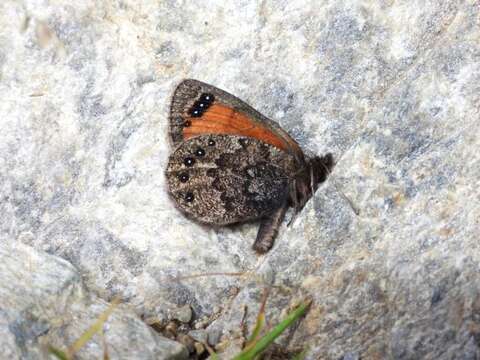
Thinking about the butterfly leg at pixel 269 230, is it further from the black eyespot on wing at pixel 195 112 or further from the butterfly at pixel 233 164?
the black eyespot on wing at pixel 195 112

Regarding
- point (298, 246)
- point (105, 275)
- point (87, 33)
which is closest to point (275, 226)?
point (298, 246)

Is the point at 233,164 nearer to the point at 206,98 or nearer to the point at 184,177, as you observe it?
the point at 184,177

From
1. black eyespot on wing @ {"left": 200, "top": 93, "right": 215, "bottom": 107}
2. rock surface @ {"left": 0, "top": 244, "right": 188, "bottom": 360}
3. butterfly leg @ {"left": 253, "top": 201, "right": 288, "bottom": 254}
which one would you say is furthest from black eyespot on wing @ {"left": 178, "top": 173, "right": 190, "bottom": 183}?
rock surface @ {"left": 0, "top": 244, "right": 188, "bottom": 360}

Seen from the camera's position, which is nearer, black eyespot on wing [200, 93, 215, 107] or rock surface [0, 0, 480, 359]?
rock surface [0, 0, 480, 359]

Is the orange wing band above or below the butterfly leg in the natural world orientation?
above

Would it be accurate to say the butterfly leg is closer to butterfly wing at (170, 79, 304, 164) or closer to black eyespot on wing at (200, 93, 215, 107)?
butterfly wing at (170, 79, 304, 164)

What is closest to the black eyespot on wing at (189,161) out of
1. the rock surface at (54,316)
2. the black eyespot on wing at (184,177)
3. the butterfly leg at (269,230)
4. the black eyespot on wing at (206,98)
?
the black eyespot on wing at (184,177)

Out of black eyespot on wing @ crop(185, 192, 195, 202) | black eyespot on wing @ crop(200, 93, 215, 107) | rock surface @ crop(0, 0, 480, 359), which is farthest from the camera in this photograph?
black eyespot on wing @ crop(200, 93, 215, 107)
